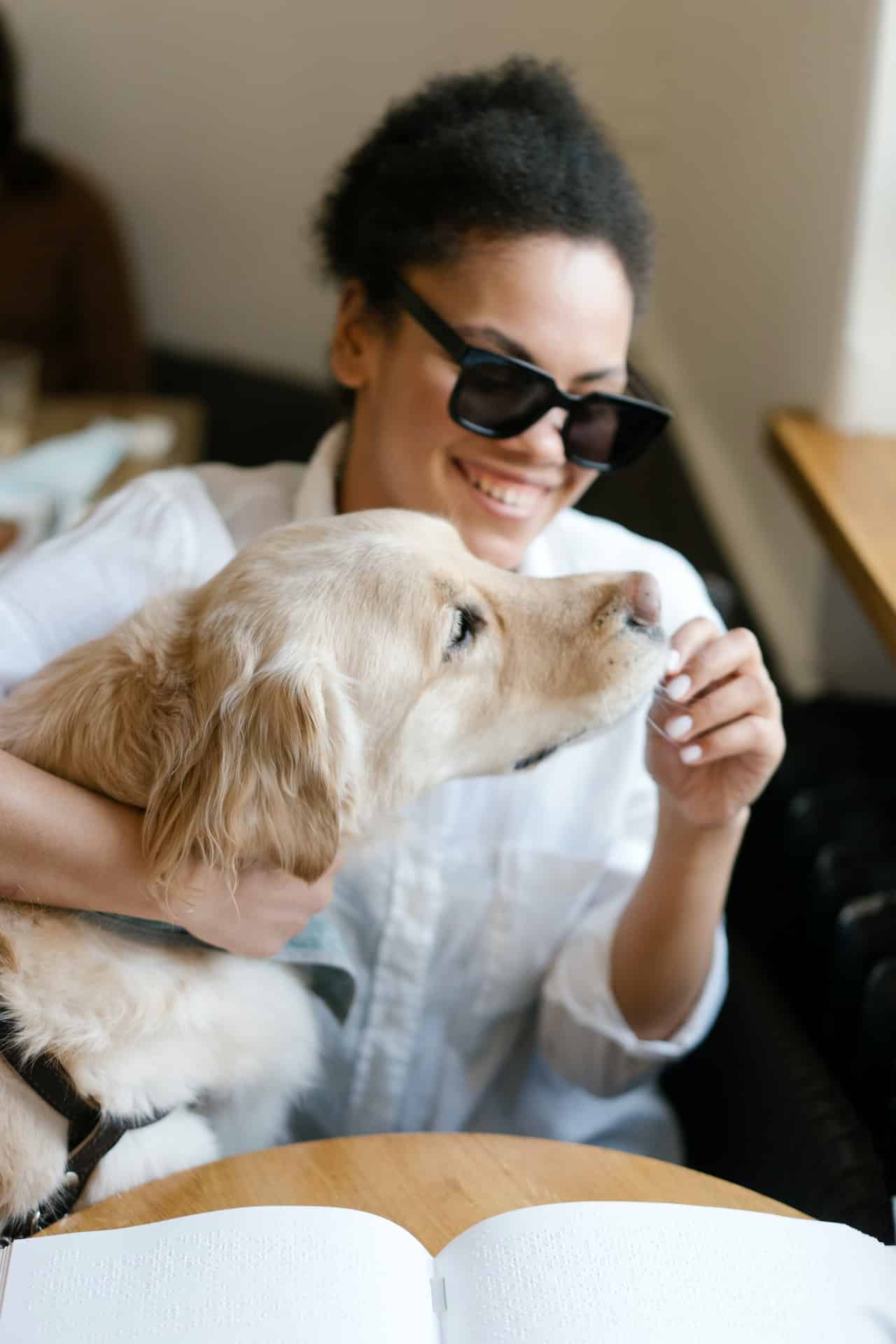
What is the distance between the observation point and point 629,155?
269 cm

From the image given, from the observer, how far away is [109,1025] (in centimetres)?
83

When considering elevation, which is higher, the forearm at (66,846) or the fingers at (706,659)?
the fingers at (706,659)

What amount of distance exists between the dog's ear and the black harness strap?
0.14 m

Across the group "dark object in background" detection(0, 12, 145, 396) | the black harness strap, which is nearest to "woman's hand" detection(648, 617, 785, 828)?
the black harness strap

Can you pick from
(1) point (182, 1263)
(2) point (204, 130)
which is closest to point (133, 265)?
(2) point (204, 130)

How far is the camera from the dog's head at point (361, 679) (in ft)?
2.65

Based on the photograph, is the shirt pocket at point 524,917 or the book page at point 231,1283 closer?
the book page at point 231,1283

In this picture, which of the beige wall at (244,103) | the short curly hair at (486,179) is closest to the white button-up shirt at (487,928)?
the short curly hair at (486,179)

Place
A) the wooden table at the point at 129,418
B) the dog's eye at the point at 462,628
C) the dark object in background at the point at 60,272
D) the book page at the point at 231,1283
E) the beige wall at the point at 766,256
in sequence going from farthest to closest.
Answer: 1. the dark object in background at the point at 60,272
2. the wooden table at the point at 129,418
3. the beige wall at the point at 766,256
4. the dog's eye at the point at 462,628
5. the book page at the point at 231,1283

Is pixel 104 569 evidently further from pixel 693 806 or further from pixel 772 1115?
pixel 772 1115

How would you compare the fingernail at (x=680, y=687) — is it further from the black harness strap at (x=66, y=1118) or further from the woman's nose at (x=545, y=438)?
the black harness strap at (x=66, y=1118)

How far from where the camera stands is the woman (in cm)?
101

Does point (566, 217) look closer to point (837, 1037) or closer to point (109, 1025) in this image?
point (109, 1025)

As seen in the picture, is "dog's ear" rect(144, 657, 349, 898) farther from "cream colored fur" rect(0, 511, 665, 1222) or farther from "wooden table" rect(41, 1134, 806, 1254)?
"wooden table" rect(41, 1134, 806, 1254)
